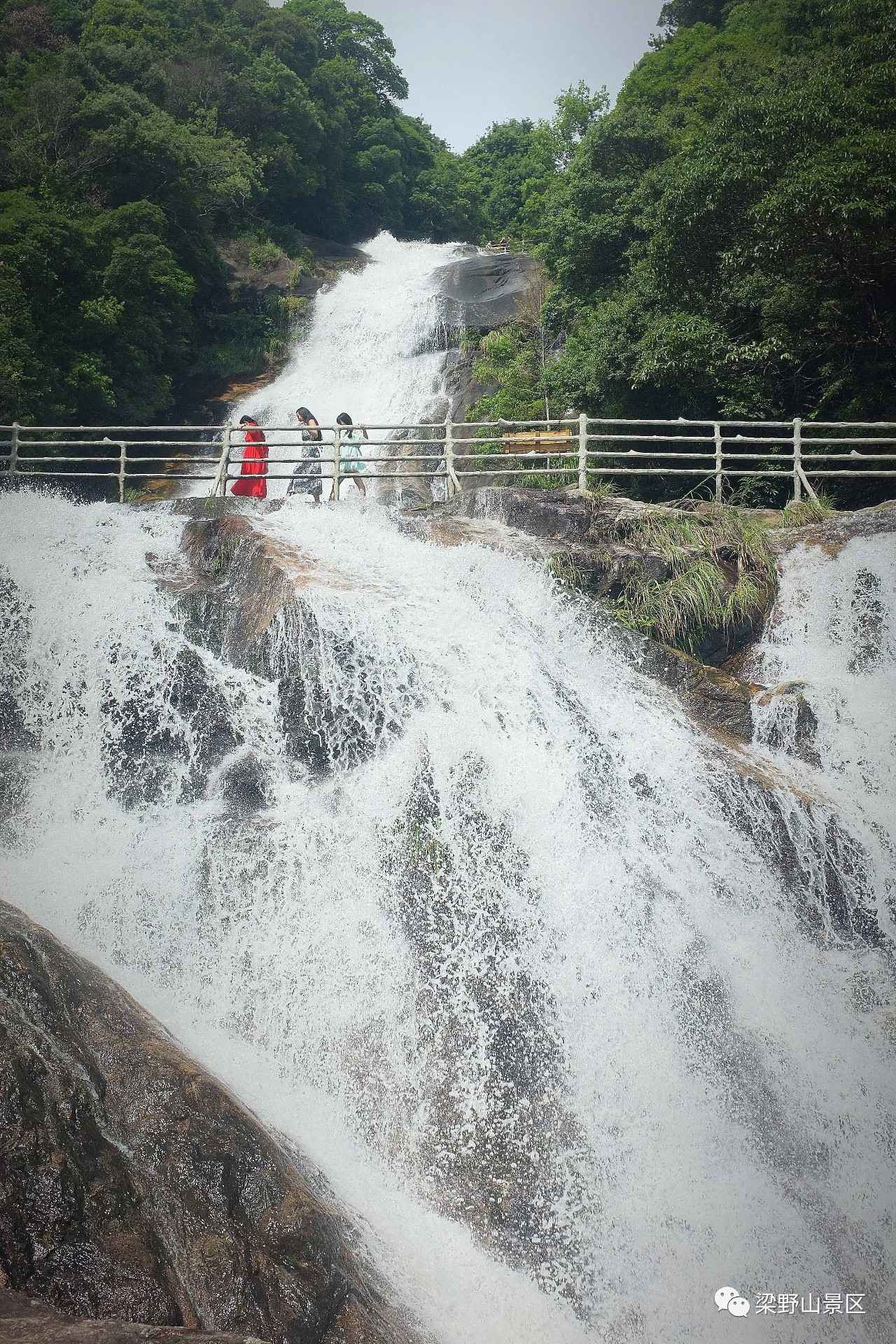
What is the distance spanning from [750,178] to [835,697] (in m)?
9.79

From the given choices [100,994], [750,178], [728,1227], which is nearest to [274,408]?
[750,178]

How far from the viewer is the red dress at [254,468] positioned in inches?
564

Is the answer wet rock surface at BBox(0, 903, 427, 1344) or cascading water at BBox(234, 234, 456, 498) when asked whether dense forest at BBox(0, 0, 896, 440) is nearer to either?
cascading water at BBox(234, 234, 456, 498)

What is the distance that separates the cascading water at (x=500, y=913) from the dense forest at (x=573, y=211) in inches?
240

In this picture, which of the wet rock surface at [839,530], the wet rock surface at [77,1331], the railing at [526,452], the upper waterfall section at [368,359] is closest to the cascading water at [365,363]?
the upper waterfall section at [368,359]

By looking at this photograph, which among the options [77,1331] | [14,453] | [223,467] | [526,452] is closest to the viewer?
[77,1331]

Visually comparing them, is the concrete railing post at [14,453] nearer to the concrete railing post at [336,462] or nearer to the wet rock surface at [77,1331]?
the concrete railing post at [336,462]

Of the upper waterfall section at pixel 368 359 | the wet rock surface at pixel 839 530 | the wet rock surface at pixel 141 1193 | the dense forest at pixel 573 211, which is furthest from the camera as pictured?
the upper waterfall section at pixel 368 359

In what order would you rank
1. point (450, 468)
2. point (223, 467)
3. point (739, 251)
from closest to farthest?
point (450, 468) < point (223, 467) < point (739, 251)

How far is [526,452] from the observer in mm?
17219

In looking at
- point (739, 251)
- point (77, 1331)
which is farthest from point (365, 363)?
point (77, 1331)

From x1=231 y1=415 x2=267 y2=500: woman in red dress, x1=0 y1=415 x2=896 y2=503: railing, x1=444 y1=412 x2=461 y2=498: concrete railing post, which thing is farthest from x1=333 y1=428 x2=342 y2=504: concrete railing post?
x1=444 y1=412 x2=461 y2=498: concrete railing post

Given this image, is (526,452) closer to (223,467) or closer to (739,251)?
(739,251)

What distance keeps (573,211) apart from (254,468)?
1274cm
